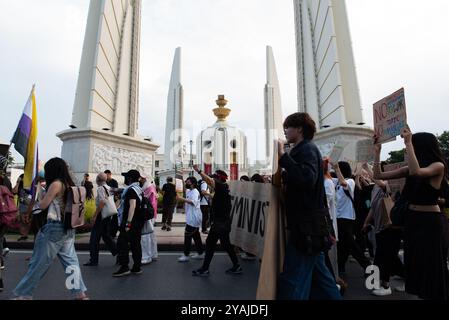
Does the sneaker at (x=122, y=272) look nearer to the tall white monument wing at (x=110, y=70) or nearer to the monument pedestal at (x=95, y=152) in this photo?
the monument pedestal at (x=95, y=152)

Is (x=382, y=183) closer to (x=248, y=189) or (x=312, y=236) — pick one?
(x=248, y=189)

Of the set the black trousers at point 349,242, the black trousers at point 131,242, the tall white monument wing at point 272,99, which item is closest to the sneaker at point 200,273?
the black trousers at point 131,242

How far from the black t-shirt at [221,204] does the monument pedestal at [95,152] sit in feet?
40.0

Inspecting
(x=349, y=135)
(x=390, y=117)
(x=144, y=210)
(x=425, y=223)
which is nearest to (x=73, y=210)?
(x=144, y=210)

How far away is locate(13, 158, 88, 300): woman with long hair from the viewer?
3.17 meters

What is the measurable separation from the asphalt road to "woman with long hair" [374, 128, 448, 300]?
1.48 meters

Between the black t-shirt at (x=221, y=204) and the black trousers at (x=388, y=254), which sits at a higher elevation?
the black t-shirt at (x=221, y=204)

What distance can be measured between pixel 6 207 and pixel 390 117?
4.76m

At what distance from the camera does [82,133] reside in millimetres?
17234

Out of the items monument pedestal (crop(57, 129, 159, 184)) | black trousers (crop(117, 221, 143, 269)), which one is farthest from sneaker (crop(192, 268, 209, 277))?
monument pedestal (crop(57, 129, 159, 184))

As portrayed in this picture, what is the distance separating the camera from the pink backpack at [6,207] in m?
4.09

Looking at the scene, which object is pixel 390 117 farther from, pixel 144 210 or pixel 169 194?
pixel 169 194

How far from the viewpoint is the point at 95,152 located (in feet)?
56.5

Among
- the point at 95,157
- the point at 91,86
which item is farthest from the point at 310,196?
the point at 91,86
